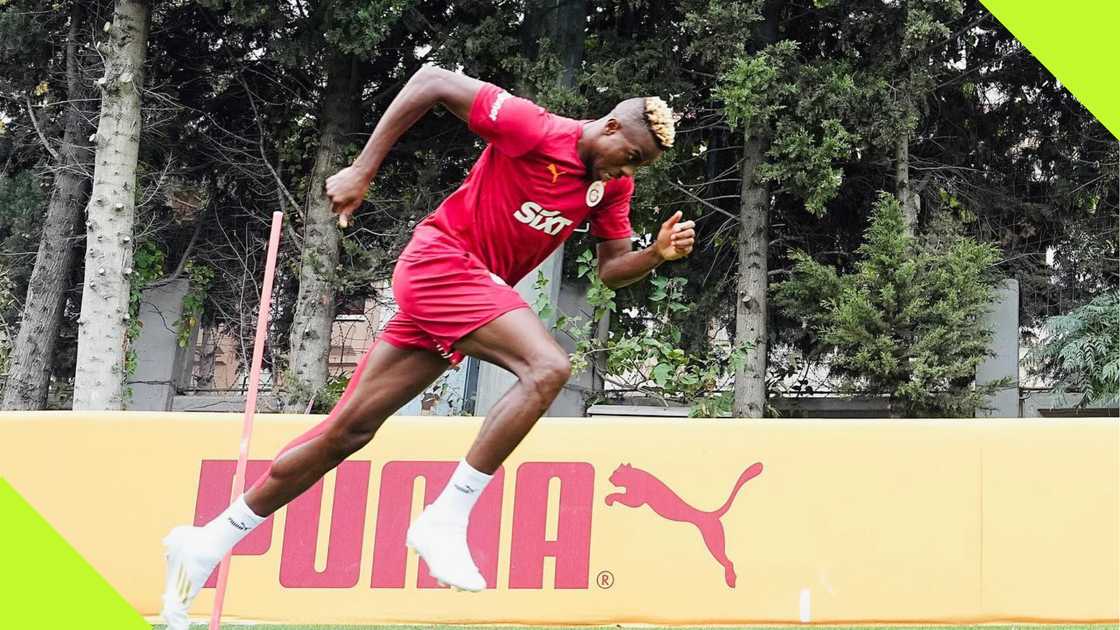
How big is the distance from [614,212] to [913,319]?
25.4ft

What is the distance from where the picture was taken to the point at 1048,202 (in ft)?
46.1

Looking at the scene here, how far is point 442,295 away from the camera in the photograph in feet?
12.1

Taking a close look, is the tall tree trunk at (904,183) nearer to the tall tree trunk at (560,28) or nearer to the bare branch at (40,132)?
the tall tree trunk at (560,28)

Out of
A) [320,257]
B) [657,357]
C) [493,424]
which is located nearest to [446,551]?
[493,424]

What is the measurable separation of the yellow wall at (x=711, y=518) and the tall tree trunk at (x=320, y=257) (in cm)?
678

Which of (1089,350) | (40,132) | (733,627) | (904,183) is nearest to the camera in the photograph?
(733,627)

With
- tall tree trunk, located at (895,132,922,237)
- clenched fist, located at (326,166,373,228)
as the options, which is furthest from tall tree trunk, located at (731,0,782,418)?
clenched fist, located at (326,166,373,228)

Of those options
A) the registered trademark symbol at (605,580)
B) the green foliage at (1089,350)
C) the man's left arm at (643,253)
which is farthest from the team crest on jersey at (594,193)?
the green foliage at (1089,350)

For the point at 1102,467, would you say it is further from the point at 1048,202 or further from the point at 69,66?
the point at 69,66

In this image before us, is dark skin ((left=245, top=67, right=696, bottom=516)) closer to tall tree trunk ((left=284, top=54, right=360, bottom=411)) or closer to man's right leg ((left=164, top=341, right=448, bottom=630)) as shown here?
man's right leg ((left=164, top=341, right=448, bottom=630))

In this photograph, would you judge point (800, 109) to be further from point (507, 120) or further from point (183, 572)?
point (183, 572)

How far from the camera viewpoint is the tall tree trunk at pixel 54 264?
1434 cm

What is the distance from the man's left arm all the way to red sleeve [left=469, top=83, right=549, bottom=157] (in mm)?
578

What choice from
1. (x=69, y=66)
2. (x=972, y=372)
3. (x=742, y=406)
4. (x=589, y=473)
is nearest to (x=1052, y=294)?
(x=972, y=372)
